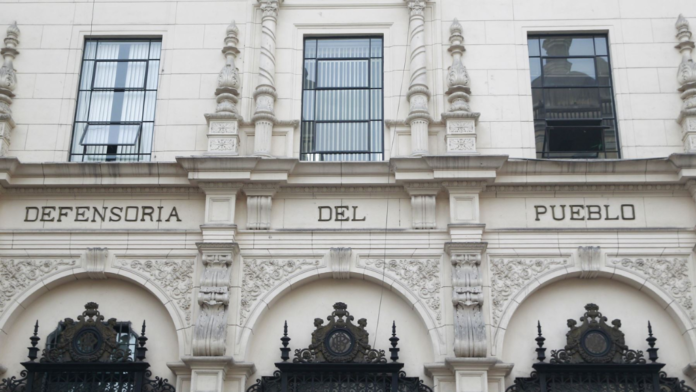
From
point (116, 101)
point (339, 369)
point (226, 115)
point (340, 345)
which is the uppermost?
point (116, 101)

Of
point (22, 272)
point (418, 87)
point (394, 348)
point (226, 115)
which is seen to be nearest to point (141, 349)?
point (22, 272)

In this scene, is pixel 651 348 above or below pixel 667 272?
below

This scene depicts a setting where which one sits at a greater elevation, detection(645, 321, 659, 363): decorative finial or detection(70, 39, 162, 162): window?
detection(70, 39, 162, 162): window

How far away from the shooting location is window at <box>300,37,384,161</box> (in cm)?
1638

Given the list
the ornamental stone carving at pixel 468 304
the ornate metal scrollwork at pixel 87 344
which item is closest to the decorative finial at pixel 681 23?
the ornamental stone carving at pixel 468 304

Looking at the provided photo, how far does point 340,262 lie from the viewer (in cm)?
1490

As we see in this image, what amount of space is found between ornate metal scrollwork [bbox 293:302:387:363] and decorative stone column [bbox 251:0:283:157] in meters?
3.30

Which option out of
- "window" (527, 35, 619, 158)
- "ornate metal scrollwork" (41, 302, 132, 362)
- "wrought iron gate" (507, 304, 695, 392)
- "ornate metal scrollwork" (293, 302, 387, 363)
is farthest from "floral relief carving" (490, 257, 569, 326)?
"ornate metal scrollwork" (41, 302, 132, 362)

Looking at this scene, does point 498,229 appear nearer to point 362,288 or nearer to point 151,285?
point 362,288

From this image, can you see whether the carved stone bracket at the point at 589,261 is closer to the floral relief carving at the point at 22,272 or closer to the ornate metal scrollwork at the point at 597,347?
the ornate metal scrollwork at the point at 597,347

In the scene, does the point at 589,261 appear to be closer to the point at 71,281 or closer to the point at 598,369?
the point at 598,369

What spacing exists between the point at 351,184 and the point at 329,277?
1690 millimetres

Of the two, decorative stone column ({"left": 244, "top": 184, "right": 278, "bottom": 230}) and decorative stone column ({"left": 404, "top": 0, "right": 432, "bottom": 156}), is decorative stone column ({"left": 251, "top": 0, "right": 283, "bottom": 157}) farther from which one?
decorative stone column ({"left": 404, "top": 0, "right": 432, "bottom": 156})

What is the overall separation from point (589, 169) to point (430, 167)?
2.80 meters
